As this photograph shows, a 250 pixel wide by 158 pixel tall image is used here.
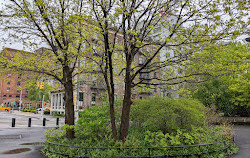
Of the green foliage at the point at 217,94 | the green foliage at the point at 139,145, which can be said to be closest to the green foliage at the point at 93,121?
the green foliage at the point at 139,145

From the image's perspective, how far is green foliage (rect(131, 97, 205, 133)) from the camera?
10703mm

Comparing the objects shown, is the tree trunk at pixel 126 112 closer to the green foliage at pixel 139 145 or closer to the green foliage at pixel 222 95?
the green foliage at pixel 139 145

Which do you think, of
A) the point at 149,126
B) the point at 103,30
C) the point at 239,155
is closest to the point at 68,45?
the point at 103,30

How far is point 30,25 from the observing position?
34.8 feet

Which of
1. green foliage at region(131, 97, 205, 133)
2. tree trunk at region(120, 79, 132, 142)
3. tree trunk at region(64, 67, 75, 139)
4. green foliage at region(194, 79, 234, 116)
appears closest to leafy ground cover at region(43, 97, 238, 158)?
green foliage at region(131, 97, 205, 133)

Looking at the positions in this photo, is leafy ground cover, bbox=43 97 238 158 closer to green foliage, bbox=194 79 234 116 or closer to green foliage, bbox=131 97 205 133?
green foliage, bbox=131 97 205 133

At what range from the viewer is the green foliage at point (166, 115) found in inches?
421

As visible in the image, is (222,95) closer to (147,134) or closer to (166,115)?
(166,115)

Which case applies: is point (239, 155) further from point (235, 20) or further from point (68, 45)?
point (68, 45)

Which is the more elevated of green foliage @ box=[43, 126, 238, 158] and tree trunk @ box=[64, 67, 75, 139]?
tree trunk @ box=[64, 67, 75, 139]

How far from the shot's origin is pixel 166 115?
10.7 meters

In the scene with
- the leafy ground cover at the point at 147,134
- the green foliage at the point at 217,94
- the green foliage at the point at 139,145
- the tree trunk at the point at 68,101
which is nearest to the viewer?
the green foliage at the point at 139,145

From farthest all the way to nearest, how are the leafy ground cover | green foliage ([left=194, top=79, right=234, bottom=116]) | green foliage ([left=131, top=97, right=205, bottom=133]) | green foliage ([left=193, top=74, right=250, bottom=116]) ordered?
1. green foliage ([left=194, top=79, right=234, bottom=116])
2. green foliage ([left=193, top=74, right=250, bottom=116])
3. green foliage ([left=131, top=97, right=205, bottom=133])
4. the leafy ground cover

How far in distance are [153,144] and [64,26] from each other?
6712 mm
